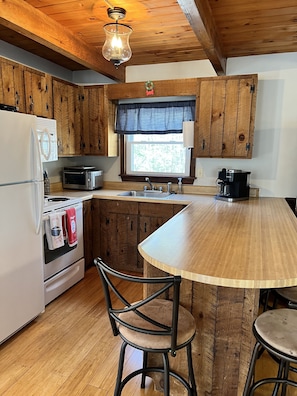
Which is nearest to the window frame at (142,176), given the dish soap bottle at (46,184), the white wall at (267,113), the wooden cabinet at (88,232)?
the white wall at (267,113)

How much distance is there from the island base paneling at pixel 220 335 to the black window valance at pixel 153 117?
2349mm

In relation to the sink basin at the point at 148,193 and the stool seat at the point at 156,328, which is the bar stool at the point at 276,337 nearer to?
the stool seat at the point at 156,328

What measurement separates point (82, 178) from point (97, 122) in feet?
2.38

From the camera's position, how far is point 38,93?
2.93m

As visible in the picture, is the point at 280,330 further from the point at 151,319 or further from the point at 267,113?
the point at 267,113

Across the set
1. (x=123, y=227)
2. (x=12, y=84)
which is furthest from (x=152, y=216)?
(x=12, y=84)

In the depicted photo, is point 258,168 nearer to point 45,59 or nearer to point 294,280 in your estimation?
point 294,280

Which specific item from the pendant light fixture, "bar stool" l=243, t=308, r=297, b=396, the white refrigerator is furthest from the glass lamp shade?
"bar stool" l=243, t=308, r=297, b=396

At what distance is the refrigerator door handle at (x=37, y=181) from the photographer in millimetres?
2172

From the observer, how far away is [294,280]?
1.15 meters

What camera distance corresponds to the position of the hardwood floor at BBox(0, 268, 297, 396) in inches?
67.9

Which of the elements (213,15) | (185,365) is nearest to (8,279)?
(185,365)

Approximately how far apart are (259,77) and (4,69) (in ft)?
8.45

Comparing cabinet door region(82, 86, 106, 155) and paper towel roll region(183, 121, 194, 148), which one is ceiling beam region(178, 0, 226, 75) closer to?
paper towel roll region(183, 121, 194, 148)
